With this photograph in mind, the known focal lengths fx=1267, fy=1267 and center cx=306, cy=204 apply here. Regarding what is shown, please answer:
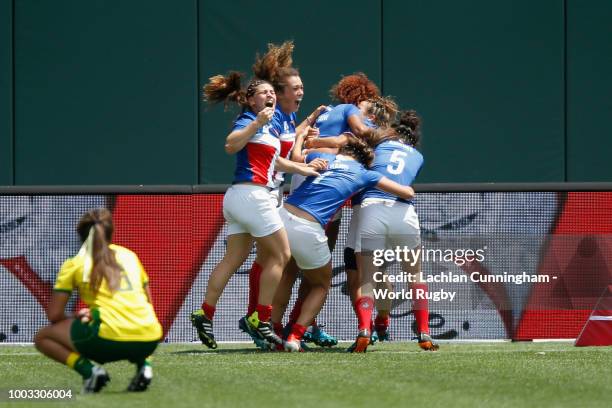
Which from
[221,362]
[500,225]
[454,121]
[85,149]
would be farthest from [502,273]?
[85,149]

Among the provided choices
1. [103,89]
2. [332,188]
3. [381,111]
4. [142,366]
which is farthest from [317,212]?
[103,89]

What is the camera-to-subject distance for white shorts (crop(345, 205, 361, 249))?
896 centimetres

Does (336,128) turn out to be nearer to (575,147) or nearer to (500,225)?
(500,225)

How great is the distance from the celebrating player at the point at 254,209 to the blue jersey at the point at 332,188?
4.6 inches

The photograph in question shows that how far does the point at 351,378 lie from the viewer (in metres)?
6.84

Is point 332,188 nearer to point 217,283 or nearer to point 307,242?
point 307,242

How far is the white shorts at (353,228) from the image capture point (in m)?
8.96

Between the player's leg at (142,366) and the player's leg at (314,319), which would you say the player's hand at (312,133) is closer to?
the player's leg at (314,319)

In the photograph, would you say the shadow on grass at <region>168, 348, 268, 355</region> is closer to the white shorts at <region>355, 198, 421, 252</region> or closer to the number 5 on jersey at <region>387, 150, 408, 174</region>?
the white shorts at <region>355, 198, 421, 252</region>

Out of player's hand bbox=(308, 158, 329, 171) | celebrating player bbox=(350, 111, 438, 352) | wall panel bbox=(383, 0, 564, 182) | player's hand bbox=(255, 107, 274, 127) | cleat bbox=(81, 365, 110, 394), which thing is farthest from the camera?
wall panel bbox=(383, 0, 564, 182)

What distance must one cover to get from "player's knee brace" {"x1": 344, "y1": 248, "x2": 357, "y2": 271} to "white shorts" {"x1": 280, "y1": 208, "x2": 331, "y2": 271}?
0.43m

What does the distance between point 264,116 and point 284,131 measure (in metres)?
0.55

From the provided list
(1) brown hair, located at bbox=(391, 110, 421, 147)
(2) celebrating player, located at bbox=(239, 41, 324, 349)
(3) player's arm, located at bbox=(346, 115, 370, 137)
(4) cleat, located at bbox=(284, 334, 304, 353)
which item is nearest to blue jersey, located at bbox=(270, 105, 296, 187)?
(2) celebrating player, located at bbox=(239, 41, 324, 349)

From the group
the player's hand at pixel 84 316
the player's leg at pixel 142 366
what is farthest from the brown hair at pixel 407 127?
the player's hand at pixel 84 316
